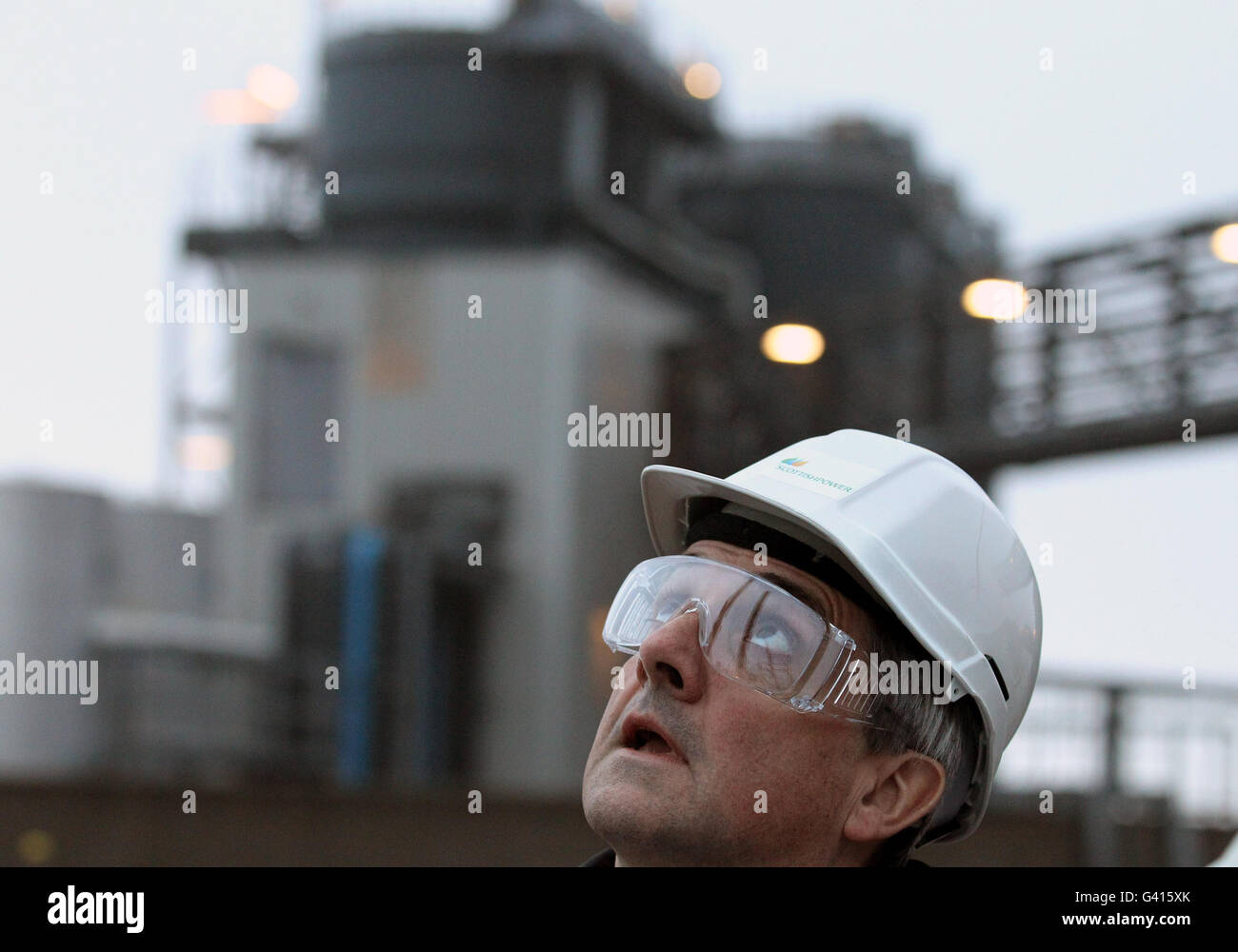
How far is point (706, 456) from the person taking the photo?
1947cm

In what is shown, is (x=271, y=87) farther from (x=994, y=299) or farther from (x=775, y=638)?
(x=775, y=638)

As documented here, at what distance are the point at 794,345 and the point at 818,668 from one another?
55.3 ft

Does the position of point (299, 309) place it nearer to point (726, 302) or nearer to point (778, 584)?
point (726, 302)

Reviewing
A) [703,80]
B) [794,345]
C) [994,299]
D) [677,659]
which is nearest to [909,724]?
[677,659]

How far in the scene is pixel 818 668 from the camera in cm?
234

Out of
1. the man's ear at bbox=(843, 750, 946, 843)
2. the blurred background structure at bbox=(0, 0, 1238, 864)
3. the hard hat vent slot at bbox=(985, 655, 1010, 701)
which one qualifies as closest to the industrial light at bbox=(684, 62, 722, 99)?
the blurred background structure at bbox=(0, 0, 1238, 864)

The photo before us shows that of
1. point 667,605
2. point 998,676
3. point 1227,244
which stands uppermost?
point 1227,244

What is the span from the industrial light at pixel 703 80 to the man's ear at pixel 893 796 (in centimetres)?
2113

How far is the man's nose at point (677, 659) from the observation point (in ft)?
7.55

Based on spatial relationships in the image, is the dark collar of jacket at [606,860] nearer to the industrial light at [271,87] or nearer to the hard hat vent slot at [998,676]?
the hard hat vent slot at [998,676]

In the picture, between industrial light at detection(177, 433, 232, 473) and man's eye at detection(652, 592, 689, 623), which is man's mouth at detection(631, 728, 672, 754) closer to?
man's eye at detection(652, 592, 689, 623)

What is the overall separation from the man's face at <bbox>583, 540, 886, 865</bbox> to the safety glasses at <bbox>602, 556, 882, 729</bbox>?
0.06 feet

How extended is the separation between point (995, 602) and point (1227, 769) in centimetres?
1119

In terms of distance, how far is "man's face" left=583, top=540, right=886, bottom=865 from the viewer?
2.21 m
